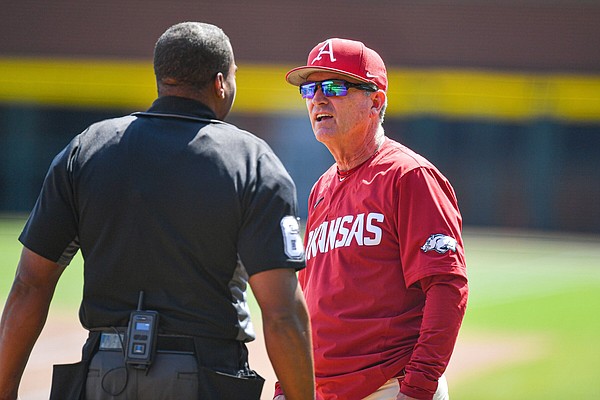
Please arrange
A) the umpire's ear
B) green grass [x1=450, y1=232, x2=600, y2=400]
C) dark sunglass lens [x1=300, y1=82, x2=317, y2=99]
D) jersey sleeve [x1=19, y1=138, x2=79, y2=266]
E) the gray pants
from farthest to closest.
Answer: green grass [x1=450, y1=232, x2=600, y2=400]
dark sunglass lens [x1=300, y1=82, x2=317, y2=99]
the umpire's ear
jersey sleeve [x1=19, y1=138, x2=79, y2=266]
the gray pants

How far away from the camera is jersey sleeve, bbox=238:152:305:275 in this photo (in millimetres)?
3057

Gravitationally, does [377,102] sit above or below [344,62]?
below

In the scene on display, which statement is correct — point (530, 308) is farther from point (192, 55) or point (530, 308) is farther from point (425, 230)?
point (192, 55)

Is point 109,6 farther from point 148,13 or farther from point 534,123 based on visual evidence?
point 534,123

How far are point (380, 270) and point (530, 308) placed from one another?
36.5 feet

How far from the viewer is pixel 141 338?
3.05 metres

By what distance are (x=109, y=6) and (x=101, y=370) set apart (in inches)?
1103

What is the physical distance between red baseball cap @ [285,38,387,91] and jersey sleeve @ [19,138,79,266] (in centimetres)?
128

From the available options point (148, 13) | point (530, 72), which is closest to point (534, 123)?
point (530, 72)

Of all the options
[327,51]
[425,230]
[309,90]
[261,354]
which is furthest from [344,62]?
[261,354]

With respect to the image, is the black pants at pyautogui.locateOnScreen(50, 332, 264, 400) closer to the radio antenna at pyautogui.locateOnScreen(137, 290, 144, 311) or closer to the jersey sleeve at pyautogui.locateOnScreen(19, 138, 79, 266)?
the radio antenna at pyautogui.locateOnScreen(137, 290, 144, 311)

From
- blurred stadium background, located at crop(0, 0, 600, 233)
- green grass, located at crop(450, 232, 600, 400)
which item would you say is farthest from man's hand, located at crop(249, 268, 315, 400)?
blurred stadium background, located at crop(0, 0, 600, 233)

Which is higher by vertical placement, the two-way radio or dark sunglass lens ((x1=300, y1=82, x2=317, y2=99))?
dark sunglass lens ((x1=300, y1=82, x2=317, y2=99))

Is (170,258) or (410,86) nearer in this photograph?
(170,258)
